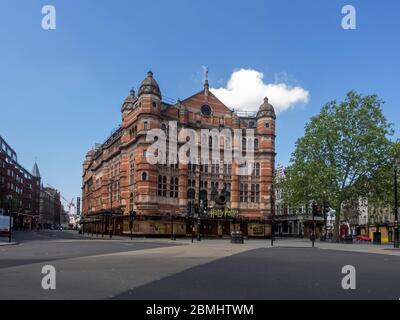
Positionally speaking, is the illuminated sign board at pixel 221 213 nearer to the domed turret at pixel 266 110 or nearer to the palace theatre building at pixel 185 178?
the palace theatre building at pixel 185 178

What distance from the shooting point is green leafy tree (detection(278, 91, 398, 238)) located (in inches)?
2047

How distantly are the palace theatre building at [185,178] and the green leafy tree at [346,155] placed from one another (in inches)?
445

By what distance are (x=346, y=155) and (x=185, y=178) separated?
2299 cm

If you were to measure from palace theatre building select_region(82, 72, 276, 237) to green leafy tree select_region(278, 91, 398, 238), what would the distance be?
1130cm

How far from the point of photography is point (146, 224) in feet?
198

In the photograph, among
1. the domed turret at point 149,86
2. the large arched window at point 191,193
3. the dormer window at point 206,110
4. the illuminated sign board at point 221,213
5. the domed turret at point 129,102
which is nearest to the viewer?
the domed turret at point 149,86

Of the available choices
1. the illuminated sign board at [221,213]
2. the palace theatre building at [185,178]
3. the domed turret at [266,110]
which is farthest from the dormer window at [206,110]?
the illuminated sign board at [221,213]

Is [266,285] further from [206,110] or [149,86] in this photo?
[206,110]

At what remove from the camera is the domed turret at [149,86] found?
6309cm

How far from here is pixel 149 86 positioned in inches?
2486

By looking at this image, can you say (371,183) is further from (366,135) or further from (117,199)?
(117,199)

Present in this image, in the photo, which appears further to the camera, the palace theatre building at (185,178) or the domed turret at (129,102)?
the domed turret at (129,102)

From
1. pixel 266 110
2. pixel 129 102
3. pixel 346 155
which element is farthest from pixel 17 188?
pixel 346 155
